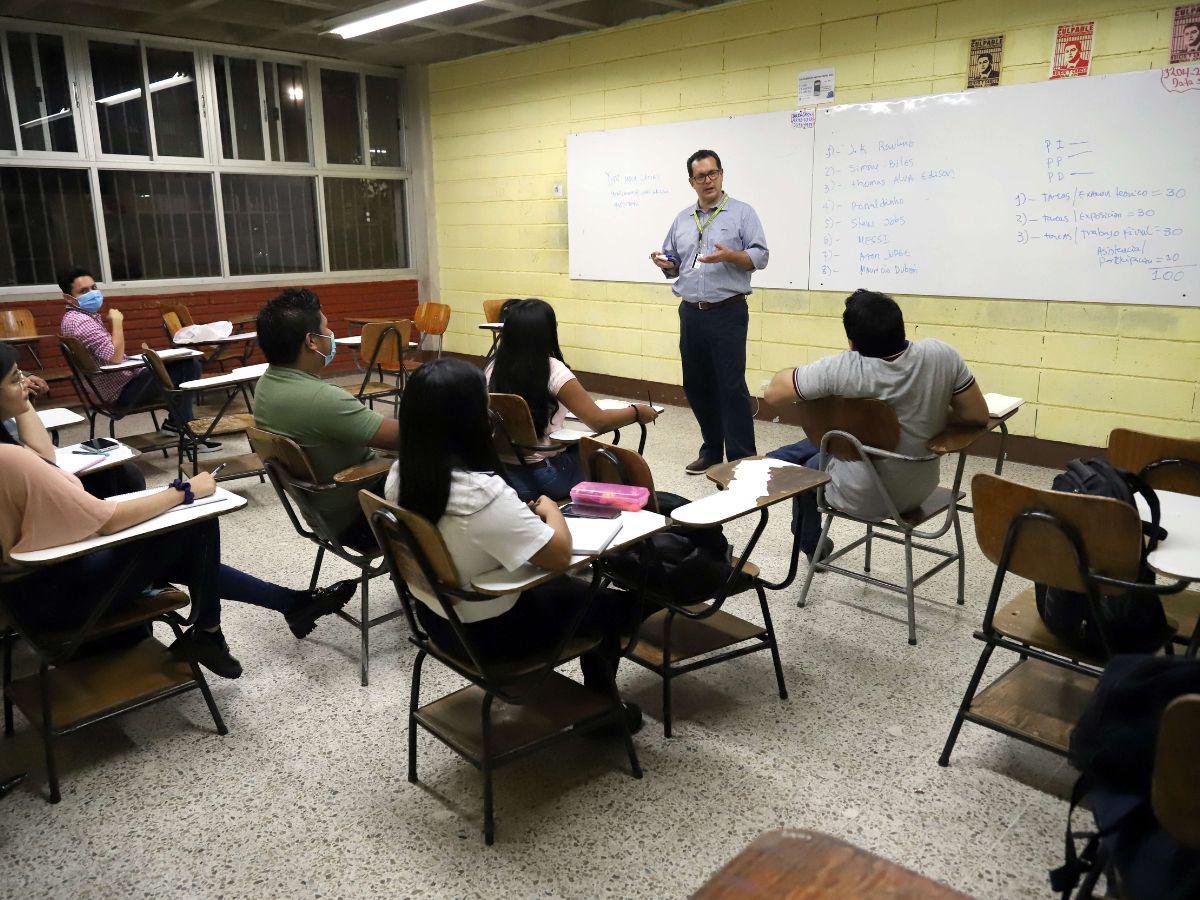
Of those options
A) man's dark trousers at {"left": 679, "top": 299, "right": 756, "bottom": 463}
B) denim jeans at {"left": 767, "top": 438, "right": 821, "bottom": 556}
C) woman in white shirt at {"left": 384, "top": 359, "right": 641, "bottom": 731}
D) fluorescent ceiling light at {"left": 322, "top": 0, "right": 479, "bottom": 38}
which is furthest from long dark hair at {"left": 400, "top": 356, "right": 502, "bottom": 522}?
fluorescent ceiling light at {"left": 322, "top": 0, "right": 479, "bottom": 38}

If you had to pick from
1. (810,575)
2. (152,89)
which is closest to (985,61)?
(810,575)

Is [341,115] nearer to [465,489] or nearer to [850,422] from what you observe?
[850,422]

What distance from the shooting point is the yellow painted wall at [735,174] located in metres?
4.44

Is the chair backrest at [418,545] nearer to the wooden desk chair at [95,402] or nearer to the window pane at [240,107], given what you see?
the wooden desk chair at [95,402]

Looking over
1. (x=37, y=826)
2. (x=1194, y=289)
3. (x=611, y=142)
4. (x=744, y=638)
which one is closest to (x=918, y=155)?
(x=1194, y=289)

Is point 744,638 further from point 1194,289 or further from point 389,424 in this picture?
point 1194,289

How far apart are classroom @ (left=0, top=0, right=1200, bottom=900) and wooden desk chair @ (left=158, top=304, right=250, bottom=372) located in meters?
0.06

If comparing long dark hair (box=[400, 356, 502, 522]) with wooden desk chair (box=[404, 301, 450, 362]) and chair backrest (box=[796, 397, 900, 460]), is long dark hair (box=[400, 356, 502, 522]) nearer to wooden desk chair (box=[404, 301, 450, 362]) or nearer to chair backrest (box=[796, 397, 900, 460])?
chair backrest (box=[796, 397, 900, 460])

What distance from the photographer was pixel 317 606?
2828 millimetres

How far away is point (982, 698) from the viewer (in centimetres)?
217

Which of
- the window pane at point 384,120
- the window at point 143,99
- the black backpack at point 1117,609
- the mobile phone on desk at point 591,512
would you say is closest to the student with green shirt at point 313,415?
the mobile phone on desk at point 591,512

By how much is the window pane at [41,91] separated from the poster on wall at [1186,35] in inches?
279

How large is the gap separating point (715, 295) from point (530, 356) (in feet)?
5.82

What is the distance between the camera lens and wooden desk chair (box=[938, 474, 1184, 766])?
5.90 ft
